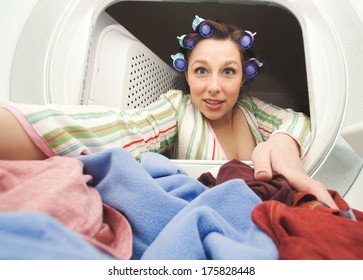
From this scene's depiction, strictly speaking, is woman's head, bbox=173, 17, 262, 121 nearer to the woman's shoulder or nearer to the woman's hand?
the woman's shoulder

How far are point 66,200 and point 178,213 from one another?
121 mm

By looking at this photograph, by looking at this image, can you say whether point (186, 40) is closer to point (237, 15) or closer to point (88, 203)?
point (237, 15)

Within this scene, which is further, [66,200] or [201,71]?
[201,71]

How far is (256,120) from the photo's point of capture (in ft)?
3.22

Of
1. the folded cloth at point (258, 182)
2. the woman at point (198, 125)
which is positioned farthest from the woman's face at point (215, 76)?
the folded cloth at point (258, 182)

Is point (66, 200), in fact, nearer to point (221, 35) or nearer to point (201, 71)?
point (201, 71)

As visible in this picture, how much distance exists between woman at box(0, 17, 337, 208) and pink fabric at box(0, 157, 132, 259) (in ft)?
0.30

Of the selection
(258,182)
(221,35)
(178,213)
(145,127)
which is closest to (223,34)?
(221,35)

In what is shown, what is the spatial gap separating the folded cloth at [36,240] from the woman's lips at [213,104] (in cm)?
68

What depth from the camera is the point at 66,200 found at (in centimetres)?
28

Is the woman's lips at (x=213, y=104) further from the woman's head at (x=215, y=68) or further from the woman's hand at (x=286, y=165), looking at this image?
the woman's hand at (x=286, y=165)

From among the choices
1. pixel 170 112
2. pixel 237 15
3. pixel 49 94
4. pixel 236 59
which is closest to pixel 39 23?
pixel 49 94

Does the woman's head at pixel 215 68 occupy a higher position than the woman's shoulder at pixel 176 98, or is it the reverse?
the woman's head at pixel 215 68

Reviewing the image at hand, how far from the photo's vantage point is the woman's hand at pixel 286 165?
Result: 48 centimetres
